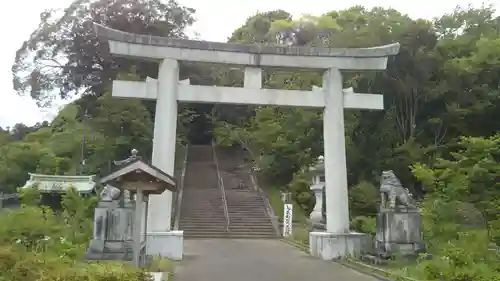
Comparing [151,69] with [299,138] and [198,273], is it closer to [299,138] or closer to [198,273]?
[299,138]

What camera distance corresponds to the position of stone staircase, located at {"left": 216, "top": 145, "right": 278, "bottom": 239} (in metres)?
26.5

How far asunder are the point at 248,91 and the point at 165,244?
5.23 m

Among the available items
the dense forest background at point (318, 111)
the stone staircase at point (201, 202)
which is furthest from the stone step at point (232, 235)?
the dense forest background at point (318, 111)

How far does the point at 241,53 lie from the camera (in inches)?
619

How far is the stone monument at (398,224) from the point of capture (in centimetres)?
1356

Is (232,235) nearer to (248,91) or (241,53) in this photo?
(248,91)

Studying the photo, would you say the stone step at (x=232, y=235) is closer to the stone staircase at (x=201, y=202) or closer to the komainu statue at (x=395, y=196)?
the stone staircase at (x=201, y=202)

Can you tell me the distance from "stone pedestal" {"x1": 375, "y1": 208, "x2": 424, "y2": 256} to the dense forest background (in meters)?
0.93

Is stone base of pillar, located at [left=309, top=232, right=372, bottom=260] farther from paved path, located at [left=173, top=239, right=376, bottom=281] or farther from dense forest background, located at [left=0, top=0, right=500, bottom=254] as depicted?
dense forest background, located at [left=0, top=0, right=500, bottom=254]

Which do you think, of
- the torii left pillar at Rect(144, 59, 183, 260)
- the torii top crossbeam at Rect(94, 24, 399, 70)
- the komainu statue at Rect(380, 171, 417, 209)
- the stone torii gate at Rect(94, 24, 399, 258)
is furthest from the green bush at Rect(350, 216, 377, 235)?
the torii left pillar at Rect(144, 59, 183, 260)

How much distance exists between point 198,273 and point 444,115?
19.6 metres

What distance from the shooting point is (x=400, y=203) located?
1393cm

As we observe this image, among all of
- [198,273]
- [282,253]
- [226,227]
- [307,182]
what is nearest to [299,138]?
[307,182]

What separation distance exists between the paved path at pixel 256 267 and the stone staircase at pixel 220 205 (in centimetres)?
704
